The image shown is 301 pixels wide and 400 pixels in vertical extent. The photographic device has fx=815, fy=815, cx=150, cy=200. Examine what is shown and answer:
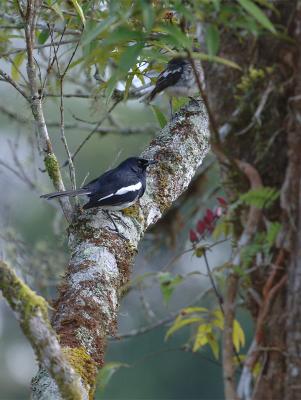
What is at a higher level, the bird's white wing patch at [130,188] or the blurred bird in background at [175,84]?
the blurred bird in background at [175,84]

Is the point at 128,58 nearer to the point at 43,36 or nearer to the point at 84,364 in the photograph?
the point at 84,364

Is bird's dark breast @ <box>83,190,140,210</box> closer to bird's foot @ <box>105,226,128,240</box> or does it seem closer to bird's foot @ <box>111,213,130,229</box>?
bird's foot @ <box>111,213,130,229</box>

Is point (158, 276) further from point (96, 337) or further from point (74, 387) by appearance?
point (96, 337)

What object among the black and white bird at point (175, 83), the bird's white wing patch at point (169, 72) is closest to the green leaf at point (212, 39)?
the black and white bird at point (175, 83)

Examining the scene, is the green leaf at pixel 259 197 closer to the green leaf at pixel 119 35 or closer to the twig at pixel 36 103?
the green leaf at pixel 119 35

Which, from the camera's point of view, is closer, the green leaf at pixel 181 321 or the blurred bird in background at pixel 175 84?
the green leaf at pixel 181 321

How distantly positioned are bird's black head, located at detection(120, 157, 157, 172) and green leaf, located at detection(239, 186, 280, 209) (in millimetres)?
2291

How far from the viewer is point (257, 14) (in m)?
1.96

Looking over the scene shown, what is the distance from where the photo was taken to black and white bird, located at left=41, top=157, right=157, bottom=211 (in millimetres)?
4375

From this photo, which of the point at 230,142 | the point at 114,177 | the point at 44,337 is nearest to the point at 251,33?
the point at 230,142

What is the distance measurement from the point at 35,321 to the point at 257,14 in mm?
1057

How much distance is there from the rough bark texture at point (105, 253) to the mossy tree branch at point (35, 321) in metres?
0.53

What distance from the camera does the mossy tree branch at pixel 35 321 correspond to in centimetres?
232

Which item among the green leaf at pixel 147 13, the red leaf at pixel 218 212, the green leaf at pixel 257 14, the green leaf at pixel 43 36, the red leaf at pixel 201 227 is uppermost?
the green leaf at pixel 43 36
